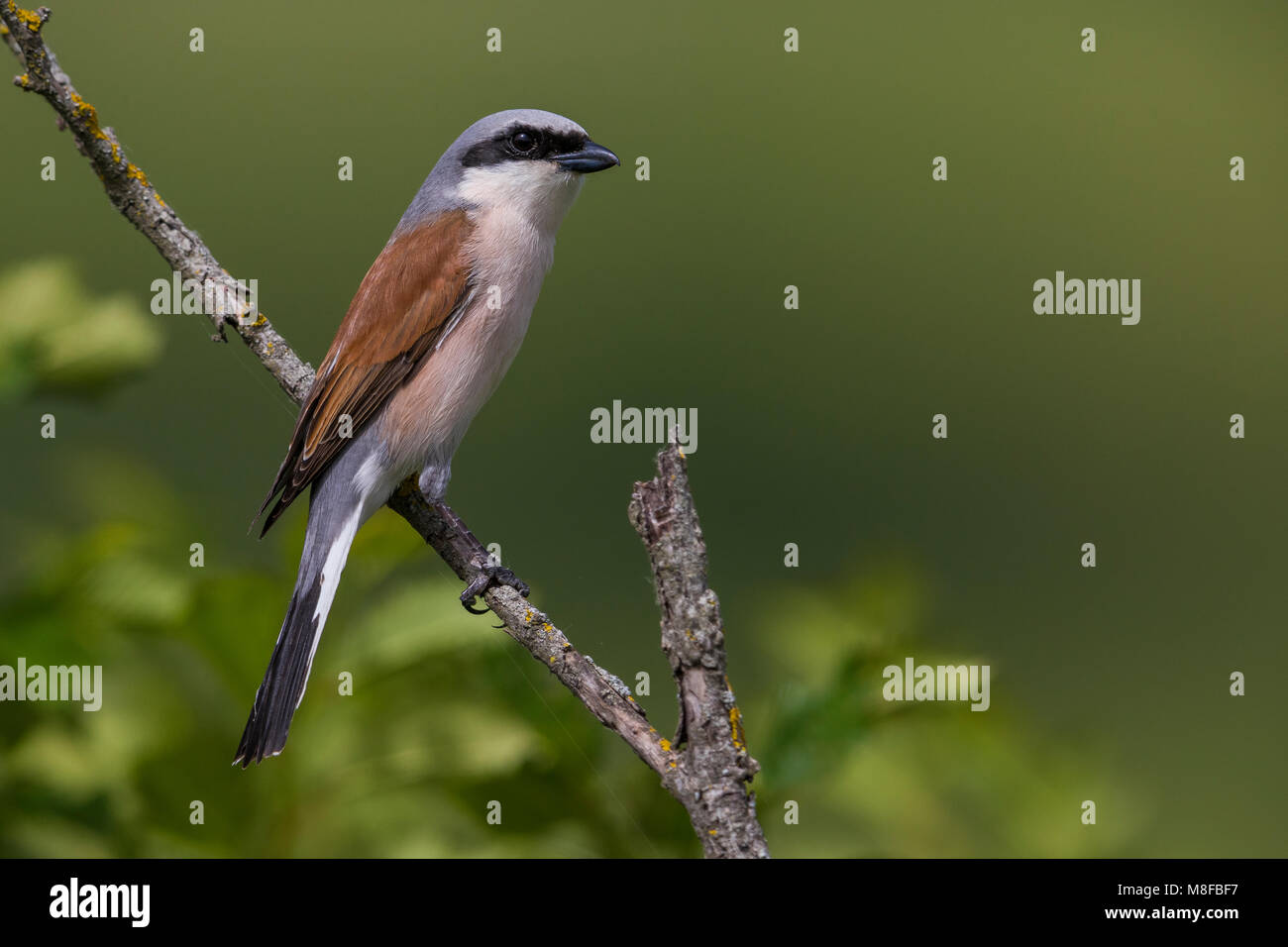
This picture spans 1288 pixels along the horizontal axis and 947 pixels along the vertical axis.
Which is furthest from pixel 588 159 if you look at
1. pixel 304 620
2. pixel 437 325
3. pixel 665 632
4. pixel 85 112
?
pixel 665 632

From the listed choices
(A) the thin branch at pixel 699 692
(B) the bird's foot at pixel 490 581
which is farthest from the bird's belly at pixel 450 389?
(A) the thin branch at pixel 699 692

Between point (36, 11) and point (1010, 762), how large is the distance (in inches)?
64.6

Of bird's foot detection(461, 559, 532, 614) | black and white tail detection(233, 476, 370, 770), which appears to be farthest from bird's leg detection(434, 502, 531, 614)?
black and white tail detection(233, 476, 370, 770)

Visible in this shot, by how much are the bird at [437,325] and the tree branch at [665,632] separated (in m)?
0.28

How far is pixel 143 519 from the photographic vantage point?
4.72 feet

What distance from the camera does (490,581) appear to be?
1.72 metres

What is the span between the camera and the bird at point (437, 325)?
6.69ft

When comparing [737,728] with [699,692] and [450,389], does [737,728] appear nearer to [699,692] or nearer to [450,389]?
[699,692]

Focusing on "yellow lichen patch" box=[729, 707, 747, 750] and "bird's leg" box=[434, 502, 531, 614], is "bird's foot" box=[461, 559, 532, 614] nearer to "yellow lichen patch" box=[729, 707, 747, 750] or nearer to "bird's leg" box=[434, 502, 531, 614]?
"bird's leg" box=[434, 502, 531, 614]

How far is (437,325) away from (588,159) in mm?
452

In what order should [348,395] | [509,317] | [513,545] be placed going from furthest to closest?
[513,545] → [509,317] → [348,395]

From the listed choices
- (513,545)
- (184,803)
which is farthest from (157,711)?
(513,545)

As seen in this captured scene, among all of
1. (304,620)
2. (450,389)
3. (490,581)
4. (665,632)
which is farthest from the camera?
(450,389)
